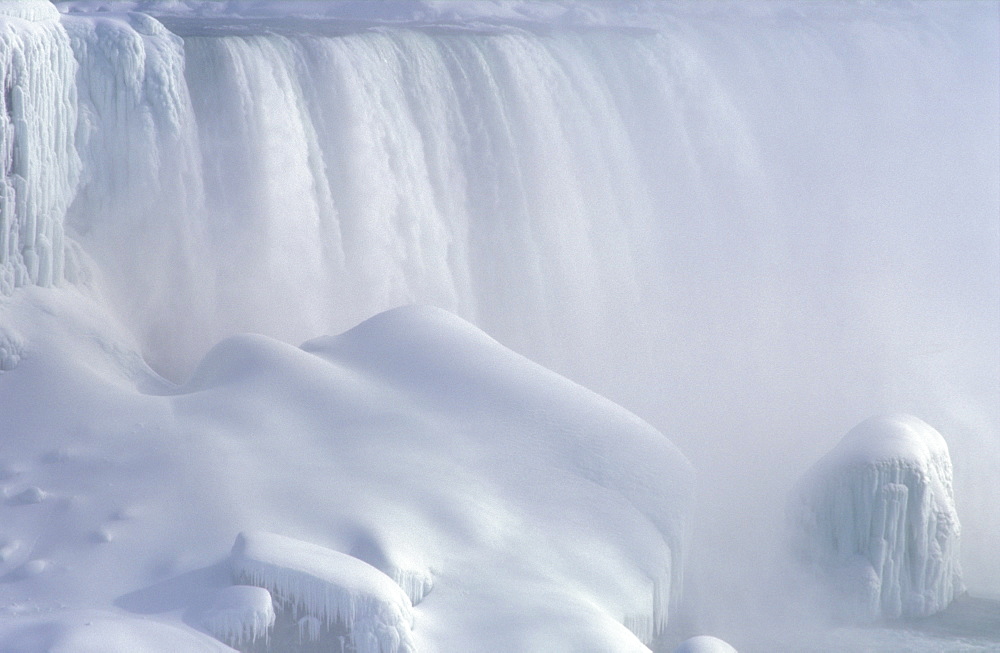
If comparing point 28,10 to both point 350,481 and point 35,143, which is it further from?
Result: point 350,481

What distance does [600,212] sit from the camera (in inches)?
477

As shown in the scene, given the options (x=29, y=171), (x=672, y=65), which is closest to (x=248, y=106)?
(x=29, y=171)

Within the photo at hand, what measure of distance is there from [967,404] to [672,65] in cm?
481

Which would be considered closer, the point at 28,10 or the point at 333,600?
the point at 333,600

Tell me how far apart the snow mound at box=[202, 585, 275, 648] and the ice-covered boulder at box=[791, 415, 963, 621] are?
3763 mm

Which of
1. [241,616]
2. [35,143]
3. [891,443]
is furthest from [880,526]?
[35,143]

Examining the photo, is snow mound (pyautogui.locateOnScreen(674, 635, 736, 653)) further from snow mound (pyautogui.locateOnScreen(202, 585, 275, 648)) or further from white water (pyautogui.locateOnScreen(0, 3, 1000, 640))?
snow mound (pyautogui.locateOnScreen(202, 585, 275, 648))

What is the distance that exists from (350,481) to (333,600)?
3.29 ft

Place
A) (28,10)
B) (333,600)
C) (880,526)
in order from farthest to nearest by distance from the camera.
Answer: (880,526), (28,10), (333,600)

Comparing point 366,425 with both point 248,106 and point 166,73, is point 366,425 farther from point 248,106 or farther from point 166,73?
point 248,106

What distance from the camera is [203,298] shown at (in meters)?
8.79

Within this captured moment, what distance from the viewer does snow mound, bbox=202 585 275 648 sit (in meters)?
4.69

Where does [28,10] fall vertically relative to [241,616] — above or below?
above

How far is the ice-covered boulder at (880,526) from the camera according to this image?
7219 mm
